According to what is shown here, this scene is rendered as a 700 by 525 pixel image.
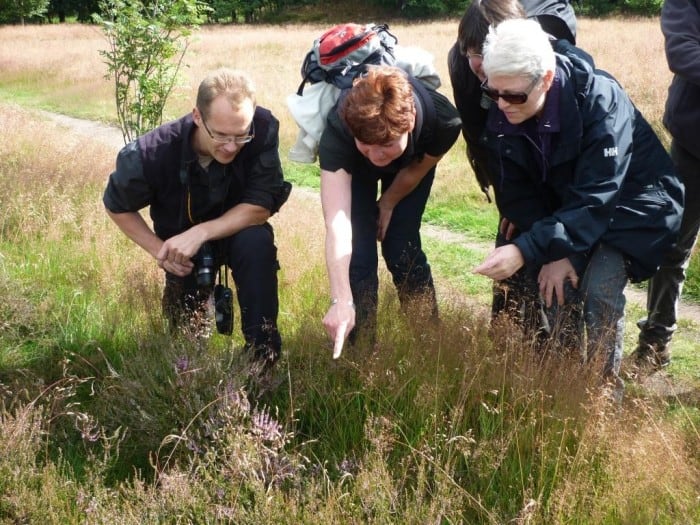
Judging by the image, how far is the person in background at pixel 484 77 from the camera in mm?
3379

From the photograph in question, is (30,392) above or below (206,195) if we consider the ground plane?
below

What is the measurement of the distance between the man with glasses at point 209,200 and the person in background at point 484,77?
951mm

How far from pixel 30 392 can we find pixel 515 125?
97.0 inches

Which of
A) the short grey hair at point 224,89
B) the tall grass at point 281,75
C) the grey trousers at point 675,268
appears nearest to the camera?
the short grey hair at point 224,89

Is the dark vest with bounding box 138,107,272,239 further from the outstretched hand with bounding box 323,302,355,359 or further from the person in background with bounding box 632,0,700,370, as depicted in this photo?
the person in background with bounding box 632,0,700,370

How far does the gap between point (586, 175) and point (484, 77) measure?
66 centimetres

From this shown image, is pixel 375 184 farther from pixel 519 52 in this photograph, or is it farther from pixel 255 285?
pixel 519 52

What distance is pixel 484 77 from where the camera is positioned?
3.48m

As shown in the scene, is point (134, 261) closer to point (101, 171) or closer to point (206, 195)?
point (206, 195)

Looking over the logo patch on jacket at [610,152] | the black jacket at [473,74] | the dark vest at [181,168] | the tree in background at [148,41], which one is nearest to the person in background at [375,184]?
the black jacket at [473,74]

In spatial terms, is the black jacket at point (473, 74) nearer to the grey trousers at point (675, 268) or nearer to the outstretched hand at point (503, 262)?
the outstretched hand at point (503, 262)

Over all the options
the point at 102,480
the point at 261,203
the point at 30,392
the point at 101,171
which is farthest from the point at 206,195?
the point at 101,171

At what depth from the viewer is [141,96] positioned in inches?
325

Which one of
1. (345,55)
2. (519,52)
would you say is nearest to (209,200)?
(345,55)
